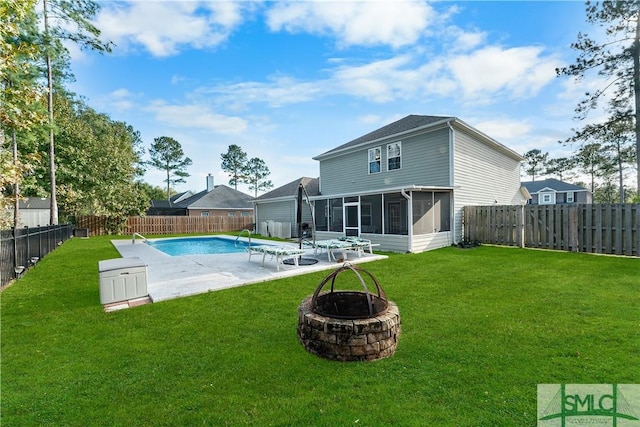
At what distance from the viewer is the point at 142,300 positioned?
5422 millimetres

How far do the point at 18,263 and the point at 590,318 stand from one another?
485 inches

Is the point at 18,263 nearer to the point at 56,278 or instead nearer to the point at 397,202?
the point at 56,278

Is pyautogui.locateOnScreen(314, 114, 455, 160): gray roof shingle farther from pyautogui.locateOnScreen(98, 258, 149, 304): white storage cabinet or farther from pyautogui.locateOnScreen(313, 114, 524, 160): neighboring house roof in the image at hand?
pyautogui.locateOnScreen(98, 258, 149, 304): white storage cabinet

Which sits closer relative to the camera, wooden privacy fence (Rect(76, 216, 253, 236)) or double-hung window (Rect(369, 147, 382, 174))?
double-hung window (Rect(369, 147, 382, 174))

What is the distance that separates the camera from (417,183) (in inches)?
532

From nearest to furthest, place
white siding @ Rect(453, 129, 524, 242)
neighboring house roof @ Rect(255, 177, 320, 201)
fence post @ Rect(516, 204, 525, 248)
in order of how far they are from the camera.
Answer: fence post @ Rect(516, 204, 525, 248) < white siding @ Rect(453, 129, 524, 242) < neighboring house roof @ Rect(255, 177, 320, 201)

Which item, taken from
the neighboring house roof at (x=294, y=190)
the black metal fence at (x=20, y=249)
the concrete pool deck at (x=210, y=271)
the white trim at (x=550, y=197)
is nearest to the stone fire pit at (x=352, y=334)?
the concrete pool deck at (x=210, y=271)

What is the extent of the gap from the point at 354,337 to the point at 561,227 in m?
11.1

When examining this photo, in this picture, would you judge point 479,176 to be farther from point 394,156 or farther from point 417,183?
point 394,156

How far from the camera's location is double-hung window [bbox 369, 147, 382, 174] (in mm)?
15346

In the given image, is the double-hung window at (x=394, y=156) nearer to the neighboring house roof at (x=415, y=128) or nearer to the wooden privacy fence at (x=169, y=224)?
the neighboring house roof at (x=415, y=128)

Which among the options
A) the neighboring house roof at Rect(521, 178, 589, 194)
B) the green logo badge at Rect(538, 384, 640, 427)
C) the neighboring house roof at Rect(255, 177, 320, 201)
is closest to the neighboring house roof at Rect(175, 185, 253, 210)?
the neighboring house roof at Rect(255, 177, 320, 201)

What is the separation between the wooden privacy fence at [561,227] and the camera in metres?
9.18

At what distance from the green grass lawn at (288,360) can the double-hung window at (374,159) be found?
10312 mm
